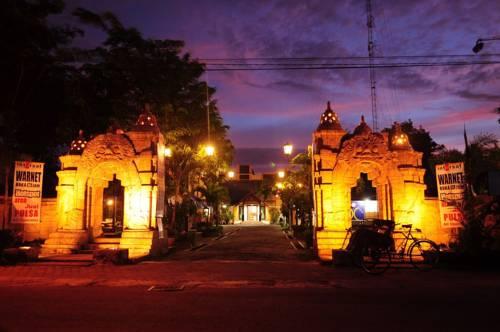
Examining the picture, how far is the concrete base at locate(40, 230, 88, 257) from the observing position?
16.2 m

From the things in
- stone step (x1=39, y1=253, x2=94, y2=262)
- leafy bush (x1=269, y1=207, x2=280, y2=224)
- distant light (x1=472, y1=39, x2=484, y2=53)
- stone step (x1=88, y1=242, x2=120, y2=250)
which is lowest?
stone step (x1=39, y1=253, x2=94, y2=262)

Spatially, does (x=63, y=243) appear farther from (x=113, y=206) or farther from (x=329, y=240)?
(x=329, y=240)

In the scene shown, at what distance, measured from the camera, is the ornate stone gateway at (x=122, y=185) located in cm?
1584

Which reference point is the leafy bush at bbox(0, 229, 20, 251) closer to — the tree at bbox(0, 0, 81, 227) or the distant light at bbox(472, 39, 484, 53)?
the tree at bbox(0, 0, 81, 227)

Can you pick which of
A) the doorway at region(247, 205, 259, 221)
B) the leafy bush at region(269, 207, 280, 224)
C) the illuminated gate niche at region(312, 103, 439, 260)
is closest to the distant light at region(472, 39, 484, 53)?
the illuminated gate niche at region(312, 103, 439, 260)

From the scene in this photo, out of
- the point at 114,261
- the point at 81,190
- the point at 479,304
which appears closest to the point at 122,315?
the point at 479,304

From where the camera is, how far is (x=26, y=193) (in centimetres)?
1553

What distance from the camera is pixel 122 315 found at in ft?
22.1

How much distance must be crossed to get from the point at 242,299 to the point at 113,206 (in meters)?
18.5

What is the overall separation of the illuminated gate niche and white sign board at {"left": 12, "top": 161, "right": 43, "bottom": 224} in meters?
10.6

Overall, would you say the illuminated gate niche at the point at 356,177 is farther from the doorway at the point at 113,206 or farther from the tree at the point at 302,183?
the doorway at the point at 113,206

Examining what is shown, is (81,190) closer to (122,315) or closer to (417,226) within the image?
(122,315)

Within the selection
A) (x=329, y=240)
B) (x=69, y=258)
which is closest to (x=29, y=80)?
(x=69, y=258)

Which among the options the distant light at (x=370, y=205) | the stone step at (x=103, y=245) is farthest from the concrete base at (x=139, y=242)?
the distant light at (x=370, y=205)
